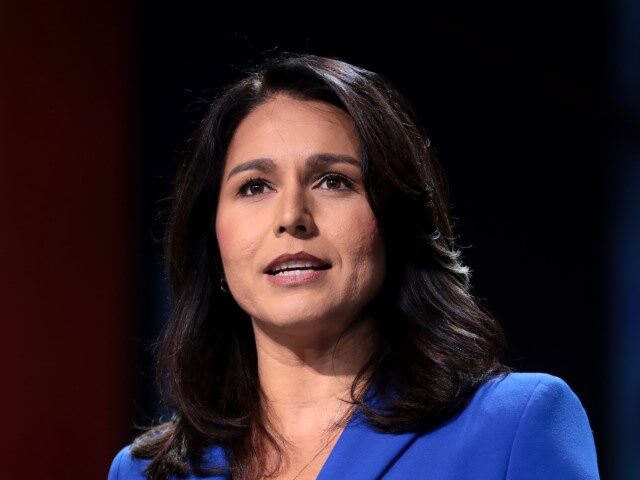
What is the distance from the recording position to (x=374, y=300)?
1.97m

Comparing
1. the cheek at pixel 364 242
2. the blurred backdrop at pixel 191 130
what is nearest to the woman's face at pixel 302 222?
the cheek at pixel 364 242

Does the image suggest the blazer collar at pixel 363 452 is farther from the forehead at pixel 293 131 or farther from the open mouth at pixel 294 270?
the forehead at pixel 293 131

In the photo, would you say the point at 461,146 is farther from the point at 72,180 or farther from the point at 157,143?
the point at 72,180

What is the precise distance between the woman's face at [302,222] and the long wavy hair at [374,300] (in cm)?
4

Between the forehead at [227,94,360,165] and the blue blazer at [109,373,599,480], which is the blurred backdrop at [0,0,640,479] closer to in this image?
the forehead at [227,94,360,165]

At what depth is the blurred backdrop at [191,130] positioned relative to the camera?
291 centimetres

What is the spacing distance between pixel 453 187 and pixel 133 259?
99 centimetres

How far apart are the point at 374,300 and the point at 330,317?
0.46ft

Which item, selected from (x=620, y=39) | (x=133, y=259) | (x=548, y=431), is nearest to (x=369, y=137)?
(x=548, y=431)

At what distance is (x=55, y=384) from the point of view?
292 centimetres

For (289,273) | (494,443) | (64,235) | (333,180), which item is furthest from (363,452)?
(64,235)

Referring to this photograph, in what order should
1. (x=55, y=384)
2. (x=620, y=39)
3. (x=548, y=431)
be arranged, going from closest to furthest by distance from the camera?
(x=548, y=431), (x=55, y=384), (x=620, y=39)

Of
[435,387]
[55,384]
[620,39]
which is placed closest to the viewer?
[435,387]

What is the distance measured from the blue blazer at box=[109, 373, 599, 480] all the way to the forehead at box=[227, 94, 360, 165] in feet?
1.65
